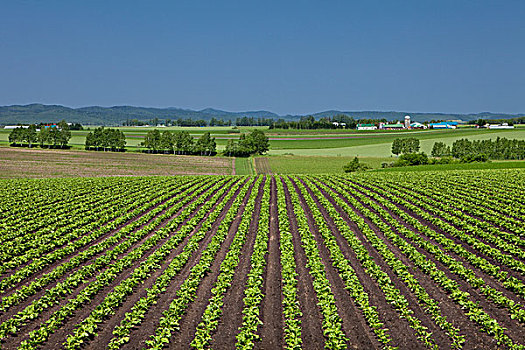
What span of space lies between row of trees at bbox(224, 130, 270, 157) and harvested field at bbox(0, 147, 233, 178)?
1761 centimetres

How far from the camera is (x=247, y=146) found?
10588 cm

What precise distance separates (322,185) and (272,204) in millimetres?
11658

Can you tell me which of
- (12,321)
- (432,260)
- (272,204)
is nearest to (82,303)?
(12,321)

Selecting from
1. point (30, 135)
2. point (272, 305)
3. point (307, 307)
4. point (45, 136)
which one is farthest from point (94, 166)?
point (307, 307)

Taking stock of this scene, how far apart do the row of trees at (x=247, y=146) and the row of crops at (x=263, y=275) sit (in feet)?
246

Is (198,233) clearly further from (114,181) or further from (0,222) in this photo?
(114,181)

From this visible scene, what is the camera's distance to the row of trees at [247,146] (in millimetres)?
104750

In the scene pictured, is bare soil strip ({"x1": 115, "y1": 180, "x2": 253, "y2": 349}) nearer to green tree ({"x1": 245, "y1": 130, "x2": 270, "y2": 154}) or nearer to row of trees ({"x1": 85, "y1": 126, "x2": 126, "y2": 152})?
green tree ({"x1": 245, "y1": 130, "x2": 270, "y2": 154})

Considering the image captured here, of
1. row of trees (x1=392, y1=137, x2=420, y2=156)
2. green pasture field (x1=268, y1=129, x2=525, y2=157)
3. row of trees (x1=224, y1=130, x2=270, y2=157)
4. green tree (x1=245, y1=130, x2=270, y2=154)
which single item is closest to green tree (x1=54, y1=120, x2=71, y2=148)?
row of trees (x1=224, y1=130, x2=270, y2=157)

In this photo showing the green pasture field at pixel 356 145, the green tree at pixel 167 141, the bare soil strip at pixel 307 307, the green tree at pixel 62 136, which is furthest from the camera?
the green pasture field at pixel 356 145

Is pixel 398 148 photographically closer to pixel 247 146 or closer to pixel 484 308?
pixel 247 146

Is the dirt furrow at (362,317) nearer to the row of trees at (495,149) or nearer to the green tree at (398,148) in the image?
the row of trees at (495,149)

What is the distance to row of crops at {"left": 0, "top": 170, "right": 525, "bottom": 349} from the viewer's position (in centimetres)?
1172

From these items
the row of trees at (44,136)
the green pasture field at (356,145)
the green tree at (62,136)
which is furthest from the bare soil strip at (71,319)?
the row of trees at (44,136)
